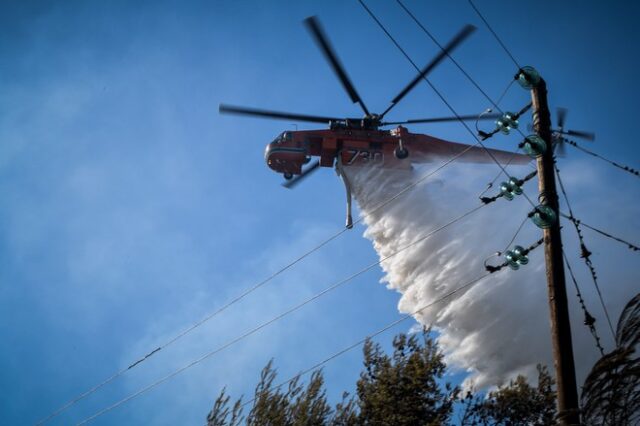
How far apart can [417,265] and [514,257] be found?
12.5m

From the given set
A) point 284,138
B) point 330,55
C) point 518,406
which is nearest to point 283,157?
point 284,138

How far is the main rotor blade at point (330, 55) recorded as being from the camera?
14.9 m

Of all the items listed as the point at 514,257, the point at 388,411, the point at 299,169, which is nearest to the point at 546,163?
the point at 514,257

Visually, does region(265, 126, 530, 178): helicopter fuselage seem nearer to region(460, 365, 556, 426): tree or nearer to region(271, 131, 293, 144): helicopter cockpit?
region(271, 131, 293, 144): helicopter cockpit

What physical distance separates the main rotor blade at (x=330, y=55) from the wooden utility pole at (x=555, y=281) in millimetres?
7924

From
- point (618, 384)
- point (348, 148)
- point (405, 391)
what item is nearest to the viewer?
point (618, 384)

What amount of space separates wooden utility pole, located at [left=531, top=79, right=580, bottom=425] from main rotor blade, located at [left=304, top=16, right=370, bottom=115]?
26.0 feet

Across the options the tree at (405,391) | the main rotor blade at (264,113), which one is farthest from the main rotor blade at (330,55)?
the tree at (405,391)

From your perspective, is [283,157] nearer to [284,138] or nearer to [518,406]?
[284,138]

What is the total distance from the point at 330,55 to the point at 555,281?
1098 cm

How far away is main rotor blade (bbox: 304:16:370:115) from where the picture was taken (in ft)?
48.8

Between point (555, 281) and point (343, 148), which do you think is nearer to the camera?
point (555, 281)

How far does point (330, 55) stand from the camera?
15828mm

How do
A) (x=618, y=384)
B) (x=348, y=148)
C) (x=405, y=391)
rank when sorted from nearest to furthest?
(x=618, y=384)
(x=405, y=391)
(x=348, y=148)
